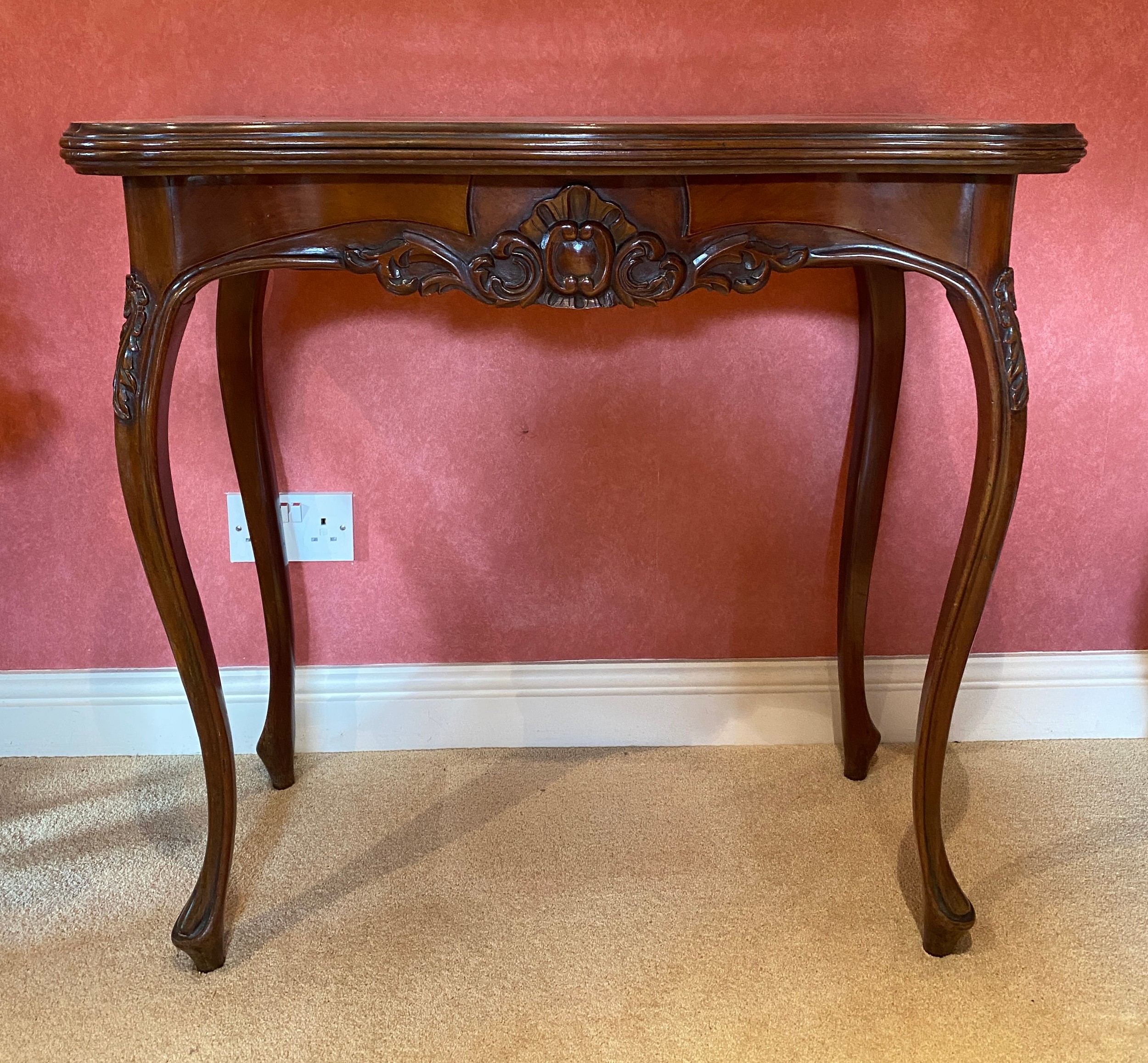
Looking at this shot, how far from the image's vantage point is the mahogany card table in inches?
34.4

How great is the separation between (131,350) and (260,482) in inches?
15.9

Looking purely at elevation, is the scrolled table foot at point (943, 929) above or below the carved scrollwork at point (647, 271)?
below

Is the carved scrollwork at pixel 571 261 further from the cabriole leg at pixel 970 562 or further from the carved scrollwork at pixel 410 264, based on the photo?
the cabriole leg at pixel 970 562

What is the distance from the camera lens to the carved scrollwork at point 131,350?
3.11 ft

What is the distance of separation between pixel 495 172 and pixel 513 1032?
77cm

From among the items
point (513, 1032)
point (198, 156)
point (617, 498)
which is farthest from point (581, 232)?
point (513, 1032)

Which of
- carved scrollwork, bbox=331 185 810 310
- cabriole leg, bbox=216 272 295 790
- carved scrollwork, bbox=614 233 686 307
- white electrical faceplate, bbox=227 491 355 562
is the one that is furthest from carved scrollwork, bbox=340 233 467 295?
white electrical faceplate, bbox=227 491 355 562

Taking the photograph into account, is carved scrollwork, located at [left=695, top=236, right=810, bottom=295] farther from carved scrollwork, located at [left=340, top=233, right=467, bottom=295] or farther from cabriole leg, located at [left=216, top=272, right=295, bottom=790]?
cabriole leg, located at [left=216, top=272, right=295, bottom=790]

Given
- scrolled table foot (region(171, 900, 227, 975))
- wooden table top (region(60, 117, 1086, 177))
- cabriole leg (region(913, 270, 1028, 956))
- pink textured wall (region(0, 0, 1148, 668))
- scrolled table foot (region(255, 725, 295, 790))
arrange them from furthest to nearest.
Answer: scrolled table foot (region(255, 725, 295, 790)), pink textured wall (region(0, 0, 1148, 668)), scrolled table foot (region(171, 900, 227, 975)), cabriole leg (region(913, 270, 1028, 956)), wooden table top (region(60, 117, 1086, 177))

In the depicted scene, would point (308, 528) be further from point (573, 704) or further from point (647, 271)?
point (647, 271)

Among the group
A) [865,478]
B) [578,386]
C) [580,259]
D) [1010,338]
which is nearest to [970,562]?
[1010,338]

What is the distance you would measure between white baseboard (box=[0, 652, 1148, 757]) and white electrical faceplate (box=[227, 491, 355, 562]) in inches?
6.5

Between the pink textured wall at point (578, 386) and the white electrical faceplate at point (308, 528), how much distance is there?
2cm

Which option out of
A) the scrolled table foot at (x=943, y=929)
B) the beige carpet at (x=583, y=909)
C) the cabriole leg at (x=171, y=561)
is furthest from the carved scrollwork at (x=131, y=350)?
the scrolled table foot at (x=943, y=929)
